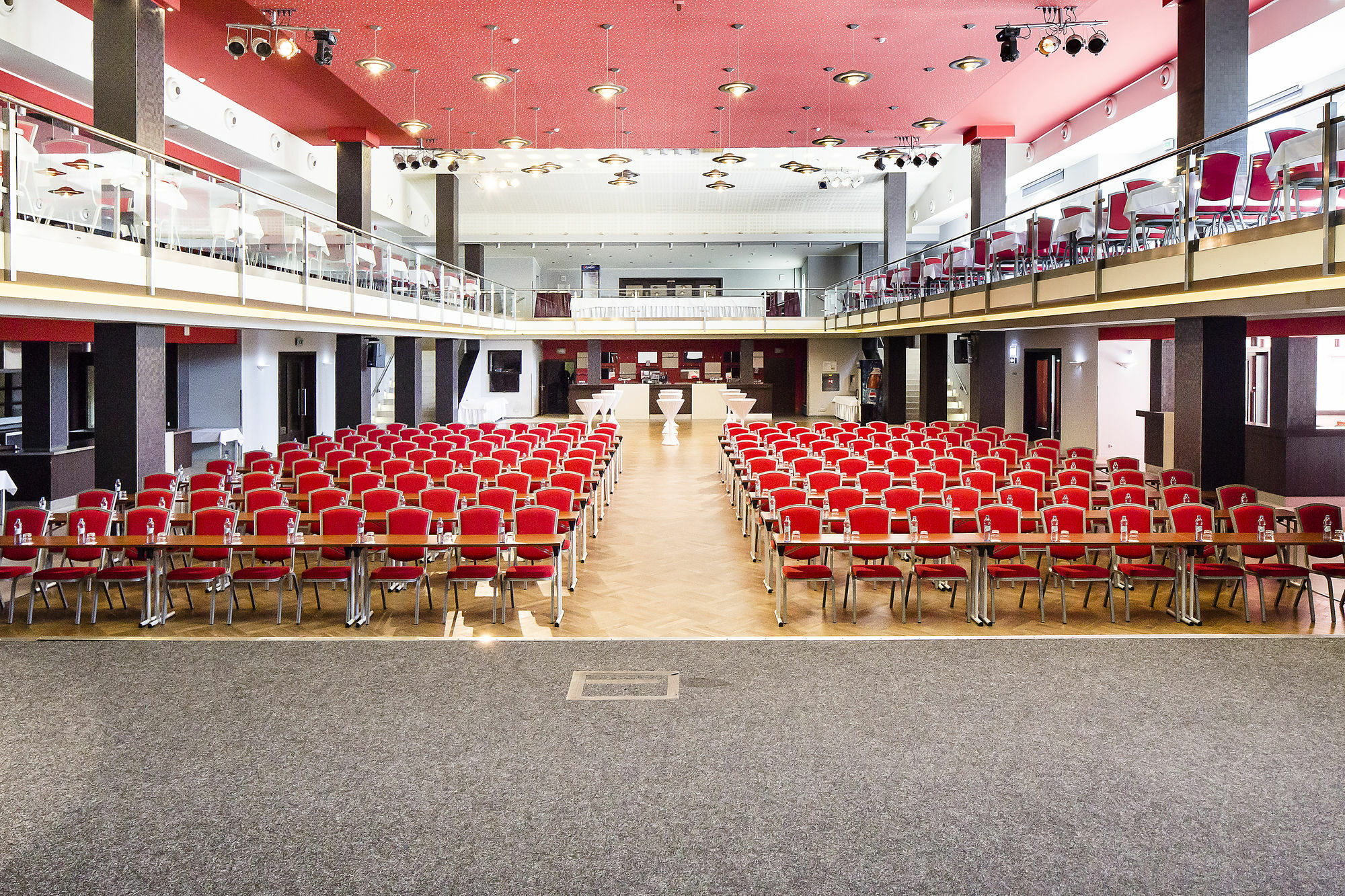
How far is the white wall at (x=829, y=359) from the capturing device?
32375mm

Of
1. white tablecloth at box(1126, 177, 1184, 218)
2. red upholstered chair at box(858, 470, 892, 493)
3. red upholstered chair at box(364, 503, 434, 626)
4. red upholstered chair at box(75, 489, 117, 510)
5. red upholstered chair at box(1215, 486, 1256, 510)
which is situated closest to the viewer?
white tablecloth at box(1126, 177, 1184, 218)

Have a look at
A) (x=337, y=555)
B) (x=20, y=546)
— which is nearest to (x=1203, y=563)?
(x=337, y=555)

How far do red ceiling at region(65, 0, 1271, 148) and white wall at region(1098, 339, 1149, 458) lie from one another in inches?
197

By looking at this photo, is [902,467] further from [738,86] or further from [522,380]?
[522,380]

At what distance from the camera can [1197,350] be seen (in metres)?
10.6

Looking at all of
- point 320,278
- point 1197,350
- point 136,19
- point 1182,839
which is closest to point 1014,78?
point 1197,350

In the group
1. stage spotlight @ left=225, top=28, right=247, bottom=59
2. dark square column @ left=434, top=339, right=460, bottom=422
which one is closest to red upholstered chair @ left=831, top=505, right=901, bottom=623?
stage spotlight @ left=225, top=28, right=247, bottom=59

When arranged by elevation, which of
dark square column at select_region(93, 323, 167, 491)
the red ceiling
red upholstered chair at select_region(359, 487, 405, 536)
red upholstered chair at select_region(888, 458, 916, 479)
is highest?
the red ceiling

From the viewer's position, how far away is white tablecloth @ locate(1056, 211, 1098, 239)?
9586 mm

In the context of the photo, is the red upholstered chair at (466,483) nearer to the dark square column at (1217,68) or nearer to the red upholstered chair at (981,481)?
the red upholstered chair at (981,481)

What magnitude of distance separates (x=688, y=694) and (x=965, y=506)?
507 cm

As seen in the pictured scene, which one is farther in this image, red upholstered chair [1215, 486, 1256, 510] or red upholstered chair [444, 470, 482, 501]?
red upholstered chair [444, 470, 482, 501]

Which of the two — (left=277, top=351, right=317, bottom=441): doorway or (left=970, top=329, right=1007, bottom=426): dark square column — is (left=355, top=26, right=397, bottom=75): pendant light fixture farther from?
(left=970, top=329, right=1007, bottom=426): dark square column

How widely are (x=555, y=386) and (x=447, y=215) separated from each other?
10.6 meters
